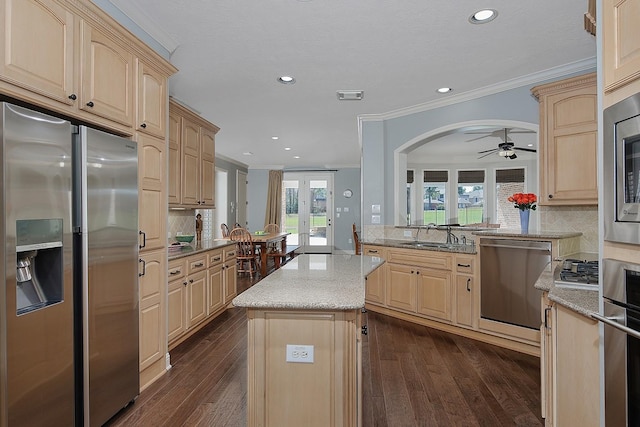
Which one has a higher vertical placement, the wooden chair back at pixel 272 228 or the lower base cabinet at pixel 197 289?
the wooden chair back at pixel 272 228

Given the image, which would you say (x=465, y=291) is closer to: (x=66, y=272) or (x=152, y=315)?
(x=152, y=315)

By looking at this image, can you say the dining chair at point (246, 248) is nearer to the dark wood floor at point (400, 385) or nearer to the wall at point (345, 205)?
the dark wood floor at point (400, 385)

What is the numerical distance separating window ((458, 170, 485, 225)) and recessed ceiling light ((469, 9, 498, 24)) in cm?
734

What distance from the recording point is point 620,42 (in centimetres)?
115

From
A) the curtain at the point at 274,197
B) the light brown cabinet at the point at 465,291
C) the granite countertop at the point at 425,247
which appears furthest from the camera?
the curtain at the point at 274,197

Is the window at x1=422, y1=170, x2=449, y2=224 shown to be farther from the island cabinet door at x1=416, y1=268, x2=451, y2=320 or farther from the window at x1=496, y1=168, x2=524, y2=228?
the island cabinet door at x1=416, y1=268, x2=451, y2=320

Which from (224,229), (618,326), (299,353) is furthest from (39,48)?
(224,229)

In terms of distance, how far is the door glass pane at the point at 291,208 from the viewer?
984 centimetres

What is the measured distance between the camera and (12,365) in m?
1.39

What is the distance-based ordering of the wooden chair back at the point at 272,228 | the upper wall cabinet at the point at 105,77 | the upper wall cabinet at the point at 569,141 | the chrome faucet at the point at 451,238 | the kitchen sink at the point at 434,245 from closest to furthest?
the upper wall cabinet at the point at 105,77, the upper wall cabinet at the point at 569,141, the kitchen sink at the point at 434,245, the chrome faucet at the point at 451,238, the wooden chair back at the point at 272,228

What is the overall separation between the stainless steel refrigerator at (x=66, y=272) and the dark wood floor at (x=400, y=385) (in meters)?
0.35

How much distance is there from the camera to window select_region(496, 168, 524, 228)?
855 centimetres

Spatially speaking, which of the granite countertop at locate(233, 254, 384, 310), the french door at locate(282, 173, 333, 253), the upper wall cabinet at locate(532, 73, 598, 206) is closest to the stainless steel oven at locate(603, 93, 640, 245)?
the granite countertop at locate(233, 254, 384, 310)

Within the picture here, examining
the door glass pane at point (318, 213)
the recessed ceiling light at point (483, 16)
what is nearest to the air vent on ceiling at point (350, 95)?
the recessed ceiling light at point (483, 16)
